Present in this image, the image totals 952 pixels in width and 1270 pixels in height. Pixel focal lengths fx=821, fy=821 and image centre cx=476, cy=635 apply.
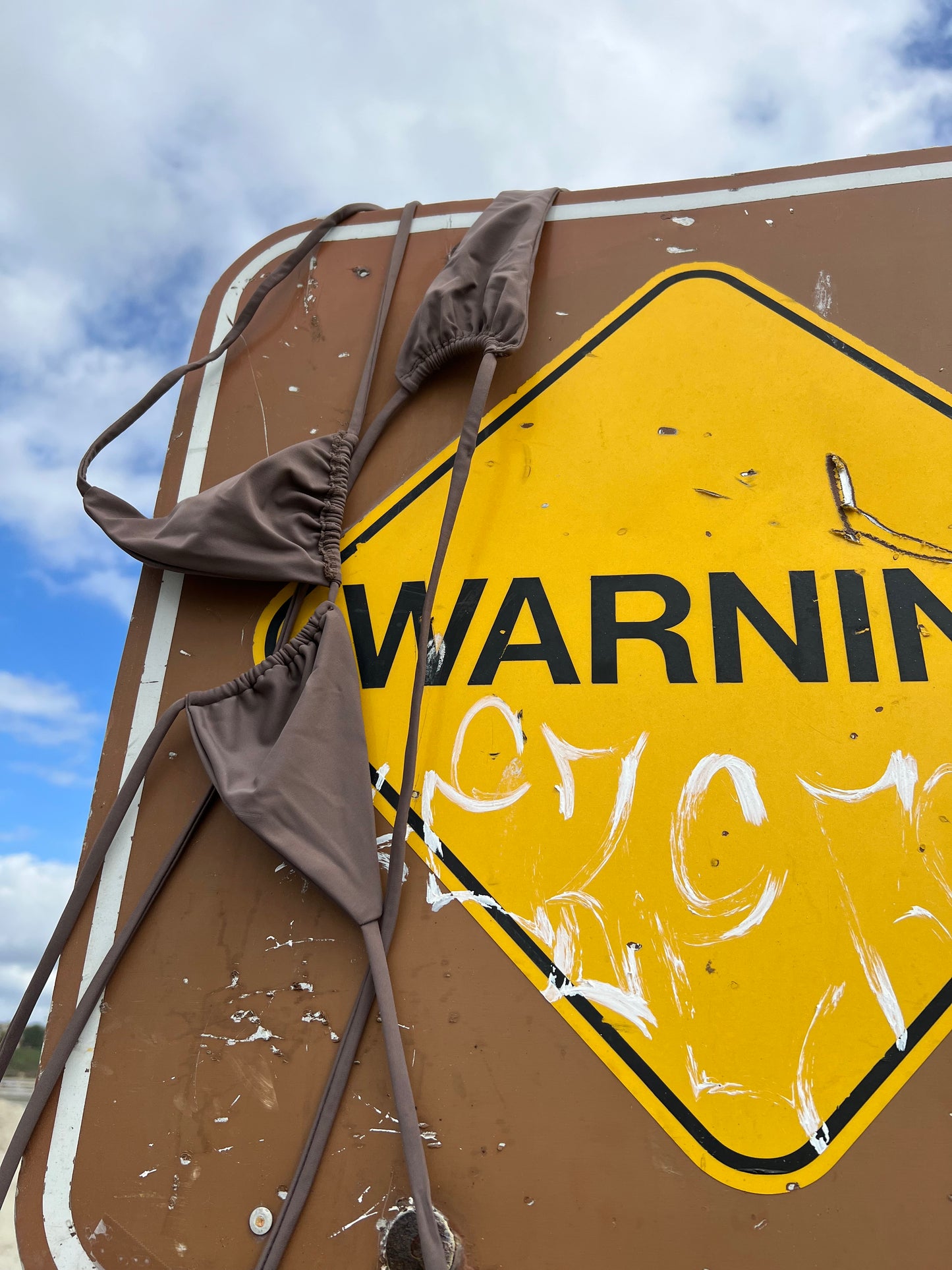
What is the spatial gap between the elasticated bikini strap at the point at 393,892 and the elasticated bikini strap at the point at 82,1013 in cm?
32

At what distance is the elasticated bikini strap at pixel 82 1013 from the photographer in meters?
1.12

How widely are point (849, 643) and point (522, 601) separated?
1.59ft

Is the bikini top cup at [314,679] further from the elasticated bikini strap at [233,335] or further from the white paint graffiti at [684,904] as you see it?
the white paint graffiti at [684,904]

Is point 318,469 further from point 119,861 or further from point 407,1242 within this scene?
point 407,1242

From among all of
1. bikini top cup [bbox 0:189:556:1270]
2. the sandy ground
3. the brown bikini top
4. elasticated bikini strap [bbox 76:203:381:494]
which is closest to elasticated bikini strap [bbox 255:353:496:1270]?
bikini top cup [bbox 0:189:556:1270]

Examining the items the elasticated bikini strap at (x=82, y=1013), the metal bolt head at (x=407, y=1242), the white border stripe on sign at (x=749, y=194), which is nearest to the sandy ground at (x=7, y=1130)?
the elasticated bikini strap at (x=82, y=1013)

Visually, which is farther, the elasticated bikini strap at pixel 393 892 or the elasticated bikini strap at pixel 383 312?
Result: the elasticated bikini strap at pixel 383 312

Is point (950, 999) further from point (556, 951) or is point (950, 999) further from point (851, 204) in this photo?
point (851, 204)

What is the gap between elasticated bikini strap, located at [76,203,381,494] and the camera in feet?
4.76

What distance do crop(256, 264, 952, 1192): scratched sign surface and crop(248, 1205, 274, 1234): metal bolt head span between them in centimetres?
42

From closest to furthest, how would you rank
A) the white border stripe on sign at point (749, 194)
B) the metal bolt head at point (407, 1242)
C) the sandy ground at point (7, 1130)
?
the metal bolt head at point (407, 1242), the white border stripe on sign at point (749, 194), the sandy ground at point (7, 1130)

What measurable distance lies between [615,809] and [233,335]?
3.69 feet

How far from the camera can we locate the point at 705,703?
1.19 meters

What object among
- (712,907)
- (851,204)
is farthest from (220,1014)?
(851,204)
